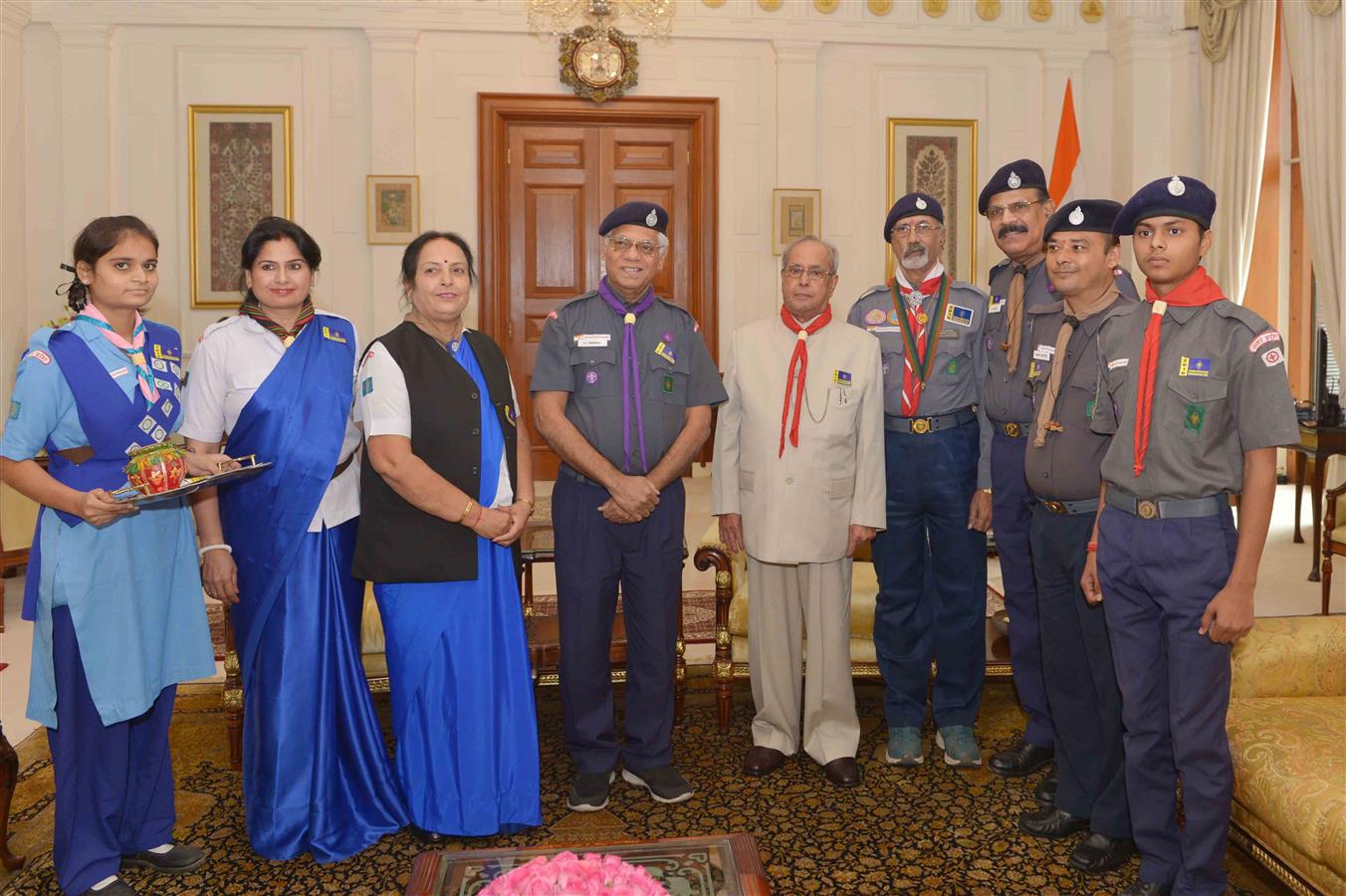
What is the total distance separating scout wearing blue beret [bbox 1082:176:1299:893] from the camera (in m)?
2.22

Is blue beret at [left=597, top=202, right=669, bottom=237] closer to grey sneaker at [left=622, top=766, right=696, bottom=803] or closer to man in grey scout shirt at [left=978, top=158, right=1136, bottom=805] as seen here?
man in grey scout shirt at [left=978, top=158, right=1136, bottom=805]

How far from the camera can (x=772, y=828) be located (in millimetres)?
2912

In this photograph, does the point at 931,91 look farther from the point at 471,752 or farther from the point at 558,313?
the point at 471,752

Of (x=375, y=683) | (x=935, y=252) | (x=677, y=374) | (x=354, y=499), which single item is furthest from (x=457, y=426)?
(x=935, y=252)

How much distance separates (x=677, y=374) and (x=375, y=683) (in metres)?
1.43

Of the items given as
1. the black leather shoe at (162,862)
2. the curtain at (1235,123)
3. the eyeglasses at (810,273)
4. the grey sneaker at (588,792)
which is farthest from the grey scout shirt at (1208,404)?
the curtain at (1235,123)

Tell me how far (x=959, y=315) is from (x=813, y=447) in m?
0.64

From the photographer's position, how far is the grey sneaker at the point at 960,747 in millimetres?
3312

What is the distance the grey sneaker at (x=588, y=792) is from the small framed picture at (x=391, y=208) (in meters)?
5.13

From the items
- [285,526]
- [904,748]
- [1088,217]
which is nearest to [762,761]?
[904,748]

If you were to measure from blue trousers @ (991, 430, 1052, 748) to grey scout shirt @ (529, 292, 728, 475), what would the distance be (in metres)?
0.93

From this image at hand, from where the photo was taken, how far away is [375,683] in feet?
11.4

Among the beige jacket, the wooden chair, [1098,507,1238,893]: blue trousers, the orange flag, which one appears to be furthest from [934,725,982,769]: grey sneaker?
the orange flag

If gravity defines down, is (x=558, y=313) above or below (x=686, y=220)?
below
